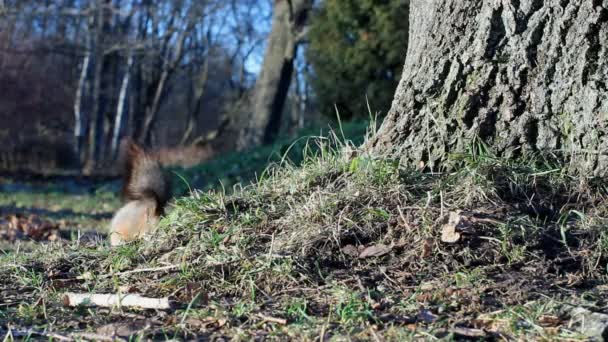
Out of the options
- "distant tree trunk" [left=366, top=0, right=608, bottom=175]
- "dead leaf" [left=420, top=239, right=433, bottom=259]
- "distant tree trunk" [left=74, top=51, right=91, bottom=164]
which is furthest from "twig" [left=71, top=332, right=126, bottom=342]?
"distant tree trunk" [left=74, top=51, right=91, bottom=164]

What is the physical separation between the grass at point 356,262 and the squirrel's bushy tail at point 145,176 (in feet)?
3.96

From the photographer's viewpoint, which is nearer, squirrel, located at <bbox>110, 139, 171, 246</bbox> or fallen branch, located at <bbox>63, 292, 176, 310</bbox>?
fallen branch, located at <bbox>63, 292, 176, 310</bbox>

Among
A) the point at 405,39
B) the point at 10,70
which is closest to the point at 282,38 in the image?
the point at 405,39

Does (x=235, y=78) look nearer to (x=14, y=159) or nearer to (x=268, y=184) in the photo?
(x=14, y=159)

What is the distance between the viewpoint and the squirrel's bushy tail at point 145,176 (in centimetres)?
497

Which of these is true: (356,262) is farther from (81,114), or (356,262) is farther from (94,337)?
(81,114)

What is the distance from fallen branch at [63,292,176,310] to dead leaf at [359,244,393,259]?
2.89 ft

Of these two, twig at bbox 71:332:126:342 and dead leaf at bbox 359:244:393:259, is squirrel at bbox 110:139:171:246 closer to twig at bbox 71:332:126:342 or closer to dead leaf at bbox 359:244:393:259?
dead leaf at bbox 359:244:393:259

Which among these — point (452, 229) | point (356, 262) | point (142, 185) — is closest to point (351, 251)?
point (356, 262)

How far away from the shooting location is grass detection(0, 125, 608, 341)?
2.55m

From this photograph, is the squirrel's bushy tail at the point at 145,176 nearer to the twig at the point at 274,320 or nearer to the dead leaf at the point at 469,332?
the twig at the point at 274,320

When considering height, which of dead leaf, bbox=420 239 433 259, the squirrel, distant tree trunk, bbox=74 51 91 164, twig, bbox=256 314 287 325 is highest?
dead leaf, bbox=420 239 433 259

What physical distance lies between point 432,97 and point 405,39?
1141 cm

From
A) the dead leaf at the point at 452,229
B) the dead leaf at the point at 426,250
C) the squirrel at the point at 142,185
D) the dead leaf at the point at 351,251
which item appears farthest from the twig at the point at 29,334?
the squirrel at the point at 142,185
